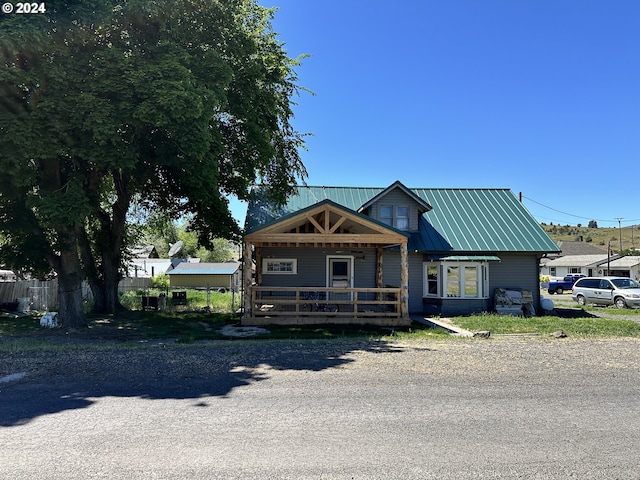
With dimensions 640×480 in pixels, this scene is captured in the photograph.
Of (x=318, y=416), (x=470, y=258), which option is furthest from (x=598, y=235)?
(x=318, y=416)

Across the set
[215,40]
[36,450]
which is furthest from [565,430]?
[215,40]

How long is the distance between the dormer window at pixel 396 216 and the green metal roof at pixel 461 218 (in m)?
0.78

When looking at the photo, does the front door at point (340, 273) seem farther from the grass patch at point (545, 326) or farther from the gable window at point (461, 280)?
the grass patch at point (545, 326)

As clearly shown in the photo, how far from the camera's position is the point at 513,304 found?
18.7 metres

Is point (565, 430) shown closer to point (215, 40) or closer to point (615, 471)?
point (615, 471)

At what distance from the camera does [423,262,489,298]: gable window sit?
62.4 feet

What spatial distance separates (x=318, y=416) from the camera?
5457mm

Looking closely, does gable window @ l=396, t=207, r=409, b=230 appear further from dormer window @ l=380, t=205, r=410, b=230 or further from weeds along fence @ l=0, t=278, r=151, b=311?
weeds along fence @ l=0, t=278, r=151, b=311

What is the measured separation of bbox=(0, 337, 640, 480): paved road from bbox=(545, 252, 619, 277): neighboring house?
5286 centimetres

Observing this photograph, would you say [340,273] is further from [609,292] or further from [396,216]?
[609,292]

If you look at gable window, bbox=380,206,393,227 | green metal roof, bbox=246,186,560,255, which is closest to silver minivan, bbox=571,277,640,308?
green metal roof, bbox=246,186,560,255

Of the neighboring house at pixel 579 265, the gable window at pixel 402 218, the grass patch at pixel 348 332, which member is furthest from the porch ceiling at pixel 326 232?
the neighboring house at pixel 579 265

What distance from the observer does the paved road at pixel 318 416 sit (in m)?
4.08

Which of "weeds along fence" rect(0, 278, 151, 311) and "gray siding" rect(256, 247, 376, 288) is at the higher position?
"gray siding" rect(256, 247, 376, 288)
